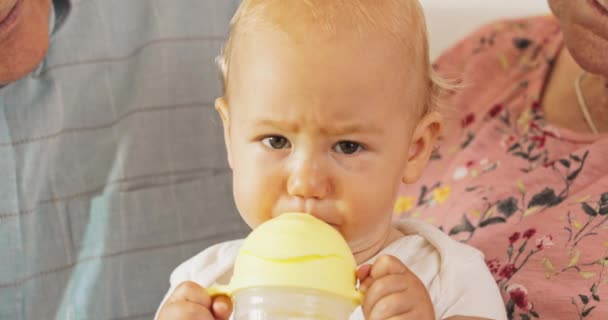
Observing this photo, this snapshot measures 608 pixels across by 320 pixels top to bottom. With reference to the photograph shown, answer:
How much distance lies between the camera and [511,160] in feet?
5.07

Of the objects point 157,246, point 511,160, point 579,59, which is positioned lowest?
point 157,246

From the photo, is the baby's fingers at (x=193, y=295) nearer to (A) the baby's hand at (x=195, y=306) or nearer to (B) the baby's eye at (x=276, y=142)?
(A) the baby's hand at (x=195, y=306)

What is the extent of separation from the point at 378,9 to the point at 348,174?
219 mm

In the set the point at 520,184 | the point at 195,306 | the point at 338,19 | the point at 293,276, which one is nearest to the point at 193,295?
the point at 195,306

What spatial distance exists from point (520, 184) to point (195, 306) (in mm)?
738

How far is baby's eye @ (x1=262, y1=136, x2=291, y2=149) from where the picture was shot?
1.04 m

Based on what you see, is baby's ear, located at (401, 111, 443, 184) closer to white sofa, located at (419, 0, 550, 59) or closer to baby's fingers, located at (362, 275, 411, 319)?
baby's fingers, located at (362, 275, 411, 319)

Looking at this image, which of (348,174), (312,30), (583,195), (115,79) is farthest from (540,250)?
(115,79)

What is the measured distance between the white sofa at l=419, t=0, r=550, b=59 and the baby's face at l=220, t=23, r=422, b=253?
1156 millimetres

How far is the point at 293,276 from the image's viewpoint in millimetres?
839

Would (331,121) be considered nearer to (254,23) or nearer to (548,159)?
(254,23)

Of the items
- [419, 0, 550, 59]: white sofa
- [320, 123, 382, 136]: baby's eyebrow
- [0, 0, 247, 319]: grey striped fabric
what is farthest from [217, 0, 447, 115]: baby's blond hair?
[419, 0, 550, 59]: white sofa

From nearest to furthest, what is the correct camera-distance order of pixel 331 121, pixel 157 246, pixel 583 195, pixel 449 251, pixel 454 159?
pixel 331 121
pixel 449 251
pixel 583 195
pixel 157 246
pixel 454 159

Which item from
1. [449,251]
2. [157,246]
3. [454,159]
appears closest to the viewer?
[449,251]
